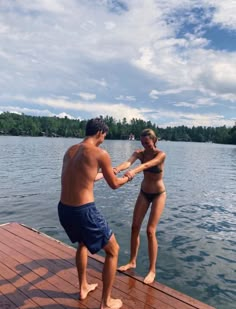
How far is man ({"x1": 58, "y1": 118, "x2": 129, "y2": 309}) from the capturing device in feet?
13.0

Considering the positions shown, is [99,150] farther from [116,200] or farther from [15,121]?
[15,121]

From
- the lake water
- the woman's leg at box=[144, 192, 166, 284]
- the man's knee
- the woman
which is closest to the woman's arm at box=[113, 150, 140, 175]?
the woman

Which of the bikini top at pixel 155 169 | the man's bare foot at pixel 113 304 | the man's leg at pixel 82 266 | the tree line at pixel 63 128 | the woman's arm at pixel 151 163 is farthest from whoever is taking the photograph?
the tree line at pixel 63 128

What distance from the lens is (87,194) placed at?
13.2 feet

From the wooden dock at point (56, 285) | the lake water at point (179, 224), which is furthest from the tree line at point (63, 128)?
the wooden dock at point (56, 285)

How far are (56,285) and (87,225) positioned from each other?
1742mm

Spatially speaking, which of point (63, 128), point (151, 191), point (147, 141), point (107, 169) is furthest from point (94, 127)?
point (63, 128)

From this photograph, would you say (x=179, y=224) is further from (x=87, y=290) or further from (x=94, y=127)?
(x=94, y=127)

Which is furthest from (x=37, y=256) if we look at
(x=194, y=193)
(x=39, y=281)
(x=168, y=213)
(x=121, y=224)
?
(x=194, y=193)

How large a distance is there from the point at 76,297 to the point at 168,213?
31.2ft

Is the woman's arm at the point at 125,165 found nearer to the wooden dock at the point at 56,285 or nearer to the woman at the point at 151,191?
the woman at the point at 151,191

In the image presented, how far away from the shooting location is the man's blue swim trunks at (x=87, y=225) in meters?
3.97

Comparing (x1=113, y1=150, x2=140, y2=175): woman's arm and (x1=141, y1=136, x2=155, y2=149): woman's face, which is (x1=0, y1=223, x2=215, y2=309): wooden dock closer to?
(x1=113, y1=150, x2=140, y2=175): woman's arm

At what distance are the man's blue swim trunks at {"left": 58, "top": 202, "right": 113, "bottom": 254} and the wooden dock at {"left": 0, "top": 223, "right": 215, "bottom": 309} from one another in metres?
1.12
